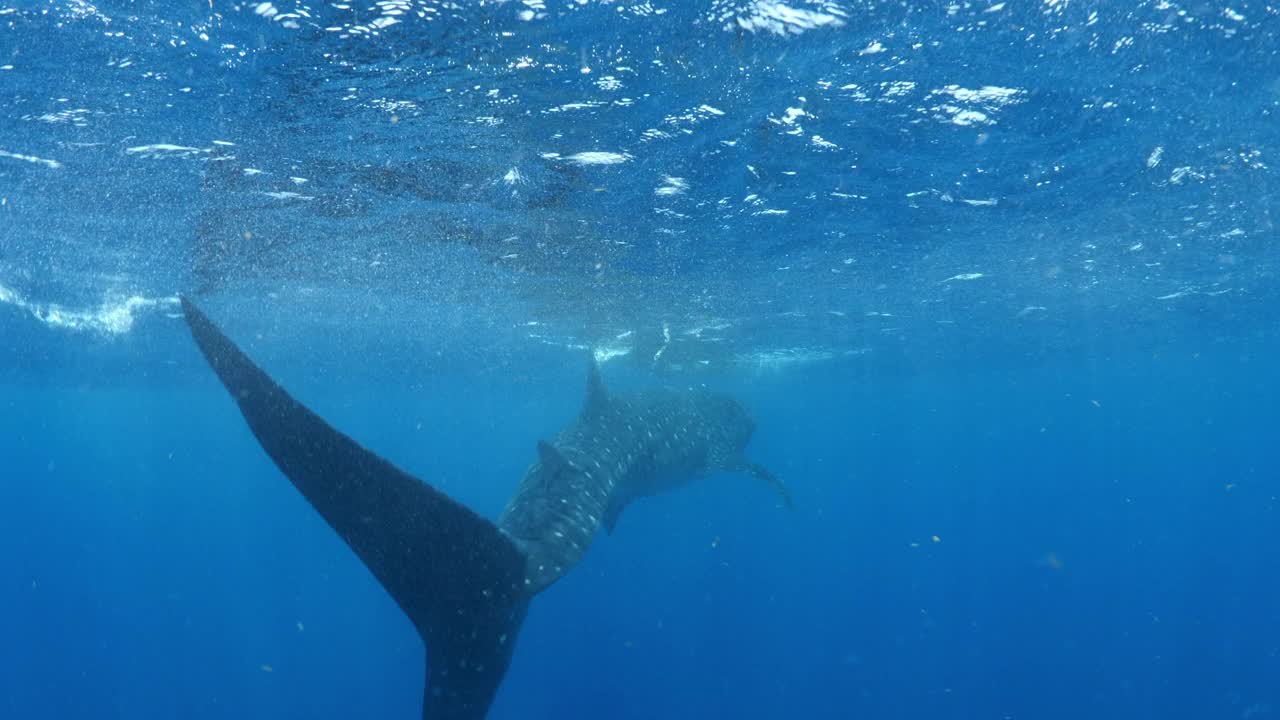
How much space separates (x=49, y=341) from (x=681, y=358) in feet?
91.9

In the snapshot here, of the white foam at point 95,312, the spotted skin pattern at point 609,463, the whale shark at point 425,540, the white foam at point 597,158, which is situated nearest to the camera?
the whale shark at point 425,540

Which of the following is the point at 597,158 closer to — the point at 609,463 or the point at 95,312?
the point at 609,463

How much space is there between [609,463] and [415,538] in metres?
6.76

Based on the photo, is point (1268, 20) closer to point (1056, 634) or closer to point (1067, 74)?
point (1067, 74)

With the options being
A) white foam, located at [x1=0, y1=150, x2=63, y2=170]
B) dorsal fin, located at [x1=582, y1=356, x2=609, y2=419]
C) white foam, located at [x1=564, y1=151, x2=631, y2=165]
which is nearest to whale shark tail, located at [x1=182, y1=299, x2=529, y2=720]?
dorsal fin, located at [x1=582, y1=356, x2=609, y2=419]

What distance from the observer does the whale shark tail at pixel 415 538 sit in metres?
3.77

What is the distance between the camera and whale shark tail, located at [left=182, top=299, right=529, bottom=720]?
12.4 feet

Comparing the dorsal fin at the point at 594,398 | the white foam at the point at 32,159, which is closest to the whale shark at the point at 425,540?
the dorsal fin at the point at 594,398

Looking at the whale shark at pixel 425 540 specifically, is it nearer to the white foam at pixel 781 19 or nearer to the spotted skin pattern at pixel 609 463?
the spotted skin pattern at pixel 609 463

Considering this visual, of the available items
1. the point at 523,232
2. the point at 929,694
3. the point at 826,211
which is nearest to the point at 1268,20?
the point at 826,211

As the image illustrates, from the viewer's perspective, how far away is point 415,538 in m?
4.36

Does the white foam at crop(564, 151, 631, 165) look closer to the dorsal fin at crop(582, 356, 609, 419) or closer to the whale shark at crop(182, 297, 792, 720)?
the dorsal fin at crop(582, 356, 609, 419)

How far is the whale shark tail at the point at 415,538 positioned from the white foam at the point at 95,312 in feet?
71.8

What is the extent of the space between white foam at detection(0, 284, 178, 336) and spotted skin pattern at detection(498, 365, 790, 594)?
16.5 m
